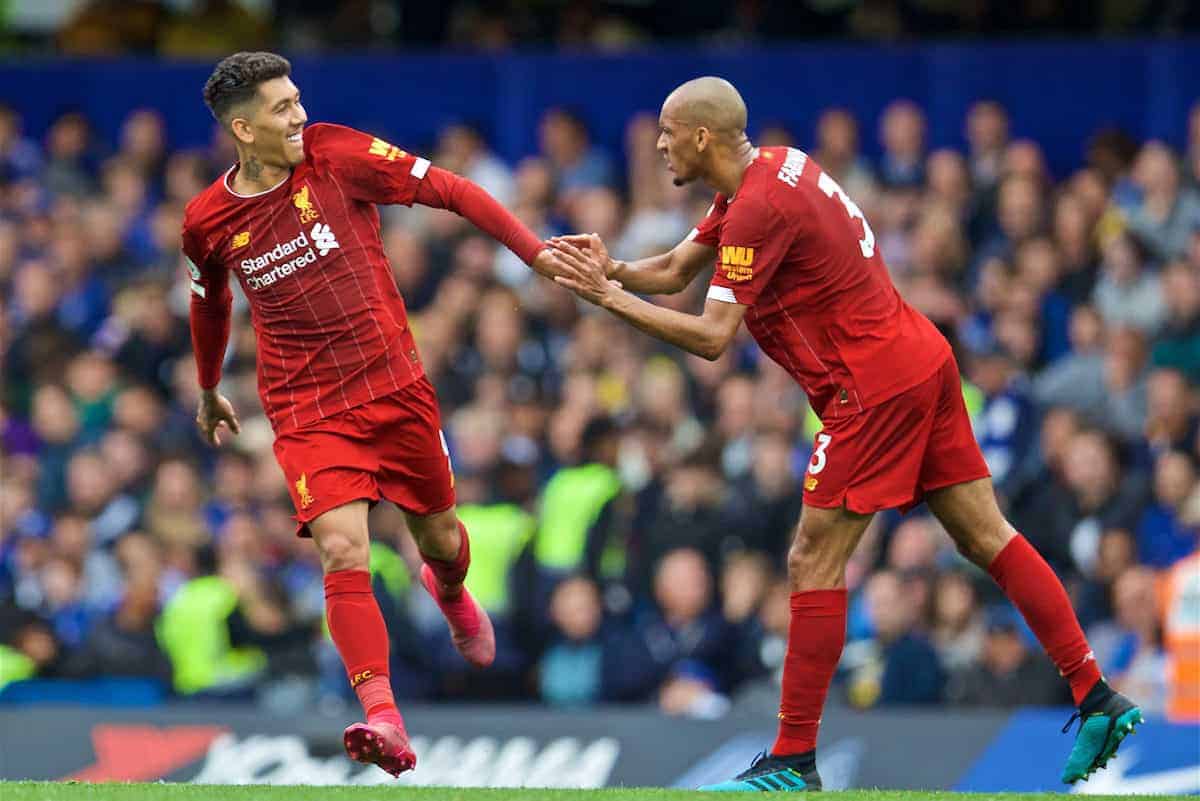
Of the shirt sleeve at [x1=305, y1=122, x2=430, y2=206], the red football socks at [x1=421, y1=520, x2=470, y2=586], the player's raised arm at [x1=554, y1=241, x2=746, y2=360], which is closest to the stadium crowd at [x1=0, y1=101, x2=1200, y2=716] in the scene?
the red football socks at [x1=421, y1=520, x2=470, y2=586]

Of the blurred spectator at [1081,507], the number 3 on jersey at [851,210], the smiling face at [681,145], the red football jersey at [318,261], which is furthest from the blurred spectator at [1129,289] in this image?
the red football jersey at [318,261]

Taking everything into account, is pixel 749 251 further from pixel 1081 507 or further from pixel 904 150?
pixel 904 150

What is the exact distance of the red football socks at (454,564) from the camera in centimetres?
855

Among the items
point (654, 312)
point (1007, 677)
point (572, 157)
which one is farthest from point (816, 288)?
point (572, 157)

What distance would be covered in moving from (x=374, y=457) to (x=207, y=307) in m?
0.84

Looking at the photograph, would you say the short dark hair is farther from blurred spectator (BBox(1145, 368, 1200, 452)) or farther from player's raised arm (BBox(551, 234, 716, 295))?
blurred spectator (BBox(1145, 368, 1200, 452))

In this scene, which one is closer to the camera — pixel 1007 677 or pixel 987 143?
pixel 1007 677

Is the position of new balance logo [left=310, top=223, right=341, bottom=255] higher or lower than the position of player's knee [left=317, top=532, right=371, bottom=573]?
higher

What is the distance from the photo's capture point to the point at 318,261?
311 inches

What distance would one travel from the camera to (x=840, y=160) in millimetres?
13867

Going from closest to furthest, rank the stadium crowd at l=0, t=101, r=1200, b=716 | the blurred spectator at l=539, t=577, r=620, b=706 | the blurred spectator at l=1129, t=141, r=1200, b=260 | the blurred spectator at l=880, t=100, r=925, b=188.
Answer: the stadium crowd at l=0, t=101, r=1200, b=716, the blurred spectator at l=539, t=577, r=620, b=706, the blurred spectator at l=1129, t=141, r=1200, b=260, the blurred spectator at l=880, t=100, r=925, b=188

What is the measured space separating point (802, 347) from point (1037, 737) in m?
2.96

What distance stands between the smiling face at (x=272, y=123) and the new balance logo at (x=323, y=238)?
24 centimetres

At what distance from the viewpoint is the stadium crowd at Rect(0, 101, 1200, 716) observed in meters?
11.4
